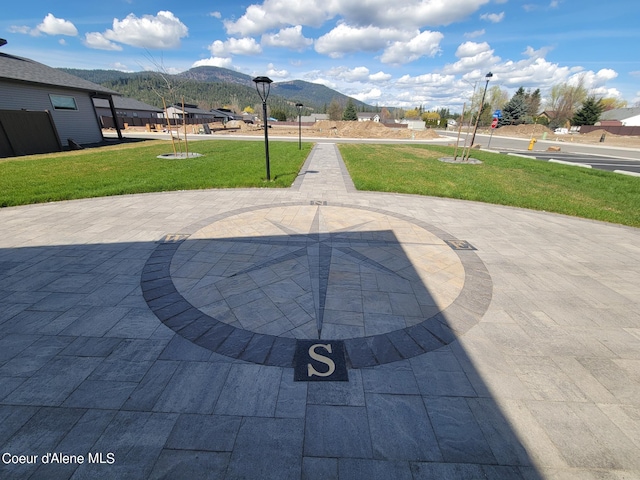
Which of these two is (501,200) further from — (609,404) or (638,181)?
(638,181)

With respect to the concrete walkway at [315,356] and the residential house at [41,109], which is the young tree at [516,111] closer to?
the concrete walkway at [315,356]

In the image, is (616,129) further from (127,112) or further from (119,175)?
(127,112)

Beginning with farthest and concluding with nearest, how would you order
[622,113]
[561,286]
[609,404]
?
[622,113]
[561,286]
[609,404]

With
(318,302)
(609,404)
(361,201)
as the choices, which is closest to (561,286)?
(609,404)

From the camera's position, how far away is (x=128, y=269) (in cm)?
587

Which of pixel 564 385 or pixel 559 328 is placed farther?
pixel 559 328

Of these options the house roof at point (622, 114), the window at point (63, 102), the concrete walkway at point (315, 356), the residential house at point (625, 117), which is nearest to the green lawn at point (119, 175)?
the concrete walkway at point (315, 356)

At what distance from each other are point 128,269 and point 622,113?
12349 cm

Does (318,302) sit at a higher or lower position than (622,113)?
lower

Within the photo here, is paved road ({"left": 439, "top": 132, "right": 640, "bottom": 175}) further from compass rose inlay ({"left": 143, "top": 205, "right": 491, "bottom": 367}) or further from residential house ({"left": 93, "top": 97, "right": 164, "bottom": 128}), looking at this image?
residential house ({"left": 93, "top": 97, "right": 164, "bottom": 128})

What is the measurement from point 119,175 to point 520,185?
20.7 metres

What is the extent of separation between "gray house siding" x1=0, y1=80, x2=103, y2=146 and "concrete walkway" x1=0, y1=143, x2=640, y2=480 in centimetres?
2330

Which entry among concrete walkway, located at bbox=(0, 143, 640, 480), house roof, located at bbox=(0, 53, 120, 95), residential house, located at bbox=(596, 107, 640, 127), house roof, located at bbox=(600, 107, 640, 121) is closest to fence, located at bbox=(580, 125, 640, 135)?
residential house, located at bbox=(596, 107, 640, 127)

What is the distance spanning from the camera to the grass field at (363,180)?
35.9ft
